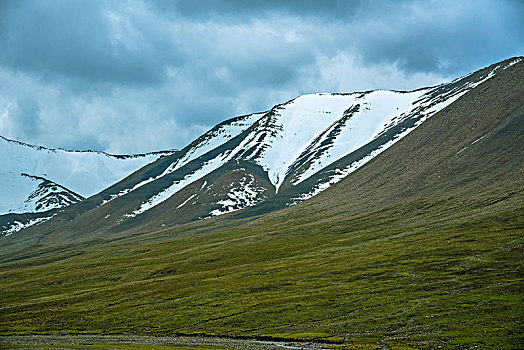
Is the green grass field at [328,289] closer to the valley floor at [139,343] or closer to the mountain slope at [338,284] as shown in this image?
the mountain slope at [338,284]

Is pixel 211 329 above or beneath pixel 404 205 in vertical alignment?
A: beneath

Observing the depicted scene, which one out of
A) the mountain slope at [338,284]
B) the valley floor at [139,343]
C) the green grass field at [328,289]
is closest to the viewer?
the valley floor at [139,343]

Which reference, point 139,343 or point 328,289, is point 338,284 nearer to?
point 328,289

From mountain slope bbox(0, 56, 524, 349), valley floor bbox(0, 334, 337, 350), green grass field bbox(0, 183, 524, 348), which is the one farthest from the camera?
mountain slope bbox(0, 56, 524, 349)

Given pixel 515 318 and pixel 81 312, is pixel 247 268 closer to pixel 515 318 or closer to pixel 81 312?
pixel 81 312

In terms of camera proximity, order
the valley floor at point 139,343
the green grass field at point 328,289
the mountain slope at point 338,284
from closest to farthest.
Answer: the valley floor at point 139,343 → the green grass field at point 328,289 → the mountain slope at point 338,284

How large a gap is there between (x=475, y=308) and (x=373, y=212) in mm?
129191

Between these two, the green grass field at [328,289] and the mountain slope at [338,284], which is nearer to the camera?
the green grass field at [328,289]

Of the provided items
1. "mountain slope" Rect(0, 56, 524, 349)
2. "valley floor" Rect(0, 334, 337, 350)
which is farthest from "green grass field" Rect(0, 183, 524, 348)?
"valley floor" Rect(0, 334, 337, 350)

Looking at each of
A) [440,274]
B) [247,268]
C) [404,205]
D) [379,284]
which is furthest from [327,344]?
[404,205]

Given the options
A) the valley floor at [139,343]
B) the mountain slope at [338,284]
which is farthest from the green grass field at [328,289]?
the valley floor at [139,343]

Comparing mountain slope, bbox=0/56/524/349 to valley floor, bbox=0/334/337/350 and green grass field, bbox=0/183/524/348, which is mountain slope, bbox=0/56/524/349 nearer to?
green grass field, bbox=0/183/524/348

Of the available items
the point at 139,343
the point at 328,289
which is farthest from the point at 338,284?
the point at 139,343

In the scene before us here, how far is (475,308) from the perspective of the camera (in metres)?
68.6
